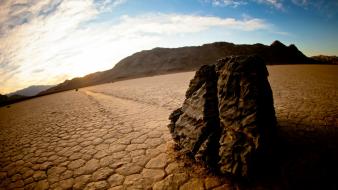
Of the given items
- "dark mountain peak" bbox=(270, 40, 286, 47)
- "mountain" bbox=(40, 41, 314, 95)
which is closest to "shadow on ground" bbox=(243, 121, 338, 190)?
"mountain" bbox=(40, 41, 314, 95)

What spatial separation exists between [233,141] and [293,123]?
2.35 meters

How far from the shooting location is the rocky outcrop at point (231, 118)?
8.27 feet

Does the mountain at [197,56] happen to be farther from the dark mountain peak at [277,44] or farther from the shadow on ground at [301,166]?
the shadow on ground at [301,166]

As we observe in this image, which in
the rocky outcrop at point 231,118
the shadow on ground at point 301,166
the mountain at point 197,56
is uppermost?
the mountain at point 197,56

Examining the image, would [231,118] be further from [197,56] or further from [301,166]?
[197,56]

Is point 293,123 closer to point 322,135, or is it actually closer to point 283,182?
point 322,135

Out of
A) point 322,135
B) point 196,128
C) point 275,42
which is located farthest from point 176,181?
point 275,42

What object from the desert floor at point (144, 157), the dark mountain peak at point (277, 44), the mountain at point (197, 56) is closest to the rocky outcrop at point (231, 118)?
the desert floor at point (144, 157)

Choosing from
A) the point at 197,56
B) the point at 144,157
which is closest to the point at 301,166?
the point at 144,157

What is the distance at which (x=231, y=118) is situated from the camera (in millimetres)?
2791

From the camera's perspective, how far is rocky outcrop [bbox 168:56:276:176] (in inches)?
99.2

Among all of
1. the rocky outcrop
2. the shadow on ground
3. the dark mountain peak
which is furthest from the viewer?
the dark mountain peak

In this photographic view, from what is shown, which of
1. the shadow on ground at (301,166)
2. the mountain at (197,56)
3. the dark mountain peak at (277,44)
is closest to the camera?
the shadow on ground at (301,166)

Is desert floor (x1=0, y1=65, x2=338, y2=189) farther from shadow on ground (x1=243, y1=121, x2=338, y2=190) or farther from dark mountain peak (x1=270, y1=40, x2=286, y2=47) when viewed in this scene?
dark mountain peak (x1=270, y1=40, x2=286, y2=47)
